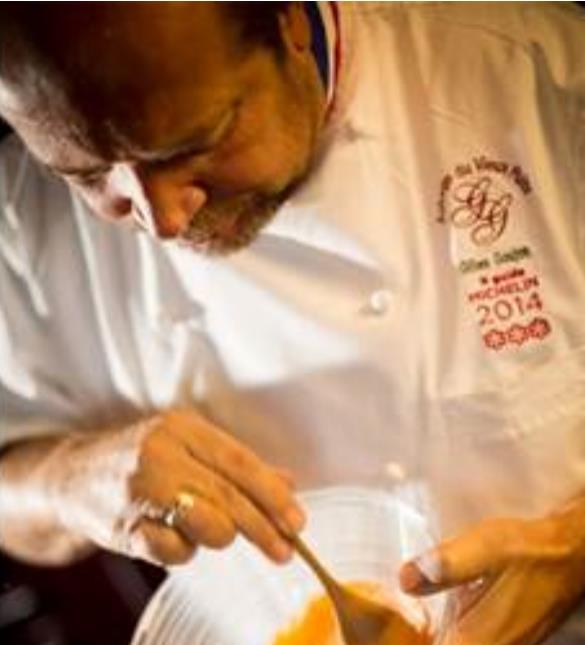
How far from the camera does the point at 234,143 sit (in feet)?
2.85

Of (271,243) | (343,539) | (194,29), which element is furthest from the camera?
(271,243)

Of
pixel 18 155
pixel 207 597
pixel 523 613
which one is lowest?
pixel 523 613

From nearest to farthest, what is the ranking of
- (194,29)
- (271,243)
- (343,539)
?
(194,29), (343,539), (271,243)

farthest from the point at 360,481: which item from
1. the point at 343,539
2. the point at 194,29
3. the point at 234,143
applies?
the point at 194,29

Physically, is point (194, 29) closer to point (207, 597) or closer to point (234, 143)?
point (234, 143)

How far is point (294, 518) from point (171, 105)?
32 centimetres

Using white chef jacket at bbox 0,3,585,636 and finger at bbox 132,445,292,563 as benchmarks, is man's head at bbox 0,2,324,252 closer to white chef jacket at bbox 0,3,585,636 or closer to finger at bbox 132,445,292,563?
white chef jacket at bbox 0,3,585,636

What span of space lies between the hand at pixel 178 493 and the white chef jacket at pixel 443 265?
0.15m

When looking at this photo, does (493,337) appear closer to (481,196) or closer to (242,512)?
(481,196)

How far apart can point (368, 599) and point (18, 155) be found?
1.79 feet


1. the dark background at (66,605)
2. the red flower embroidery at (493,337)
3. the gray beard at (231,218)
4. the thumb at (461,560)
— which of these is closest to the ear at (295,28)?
the gray beard at (231,218)

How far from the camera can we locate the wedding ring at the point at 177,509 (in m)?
0.87

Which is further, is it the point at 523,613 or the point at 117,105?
the point at 523,613

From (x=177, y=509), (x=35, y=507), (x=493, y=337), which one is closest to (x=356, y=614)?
(x=177, y=509)
